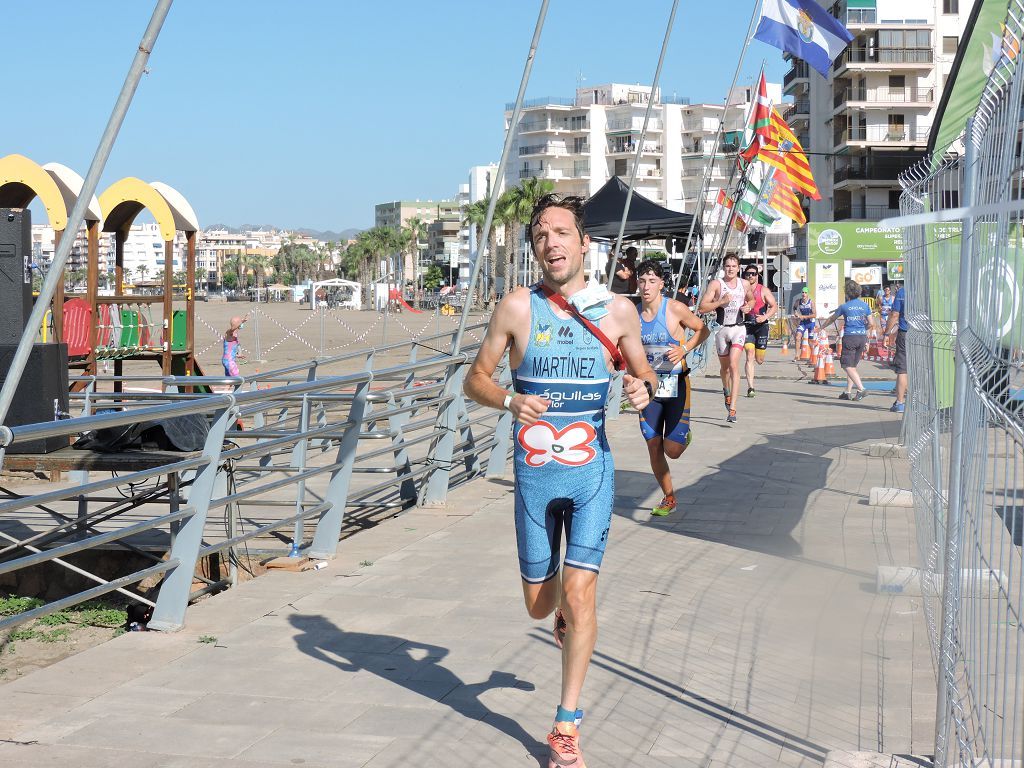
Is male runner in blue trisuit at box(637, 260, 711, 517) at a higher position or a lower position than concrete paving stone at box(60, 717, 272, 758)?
higher

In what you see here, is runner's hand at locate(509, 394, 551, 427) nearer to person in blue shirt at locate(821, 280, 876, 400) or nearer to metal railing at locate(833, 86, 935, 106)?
person in blue shirt at locate(821, 280, 876, 400)

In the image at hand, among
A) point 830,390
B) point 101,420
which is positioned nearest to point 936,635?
point 101,420

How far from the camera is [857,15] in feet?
247

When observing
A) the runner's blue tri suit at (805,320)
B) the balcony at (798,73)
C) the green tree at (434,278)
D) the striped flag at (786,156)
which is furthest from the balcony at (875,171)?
the green tree at (434,278)

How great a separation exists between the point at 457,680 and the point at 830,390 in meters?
16.5

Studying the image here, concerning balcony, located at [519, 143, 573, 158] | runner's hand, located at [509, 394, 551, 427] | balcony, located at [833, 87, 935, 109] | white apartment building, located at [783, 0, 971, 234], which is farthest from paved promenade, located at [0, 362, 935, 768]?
balcony, located at [519, 143, 573, 158]

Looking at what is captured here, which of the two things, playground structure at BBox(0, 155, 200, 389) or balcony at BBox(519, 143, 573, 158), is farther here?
balcony at BBox(519, 143, 573, 158)

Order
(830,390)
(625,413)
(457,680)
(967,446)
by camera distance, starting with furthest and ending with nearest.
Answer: (830,390) → (625,413) → (457,680) → (967,446)

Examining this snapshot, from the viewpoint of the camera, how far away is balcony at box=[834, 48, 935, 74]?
74.4 meters

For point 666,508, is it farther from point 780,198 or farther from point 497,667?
point 780,198

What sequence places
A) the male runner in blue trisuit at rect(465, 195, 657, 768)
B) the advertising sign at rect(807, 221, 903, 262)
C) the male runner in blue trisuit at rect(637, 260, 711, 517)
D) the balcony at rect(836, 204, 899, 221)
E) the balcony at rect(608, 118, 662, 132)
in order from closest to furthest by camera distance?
the male runner in blue trisuit at rect(465, 195, 657, 768)
the male runner in blue trisuit at rect(637, 260, 711, 517)
the advertising sign at rect(807, 221, 903, 262)
the balcony at rect(836, 204, 899, 221)
the balcony at rect(608, 118, 662, 132)

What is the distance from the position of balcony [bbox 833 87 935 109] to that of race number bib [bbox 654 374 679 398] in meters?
72.0

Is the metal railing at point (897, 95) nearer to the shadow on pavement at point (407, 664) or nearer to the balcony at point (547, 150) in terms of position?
the balcony at point (547, 150)

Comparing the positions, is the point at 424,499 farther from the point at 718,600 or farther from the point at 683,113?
the point at 683,113
